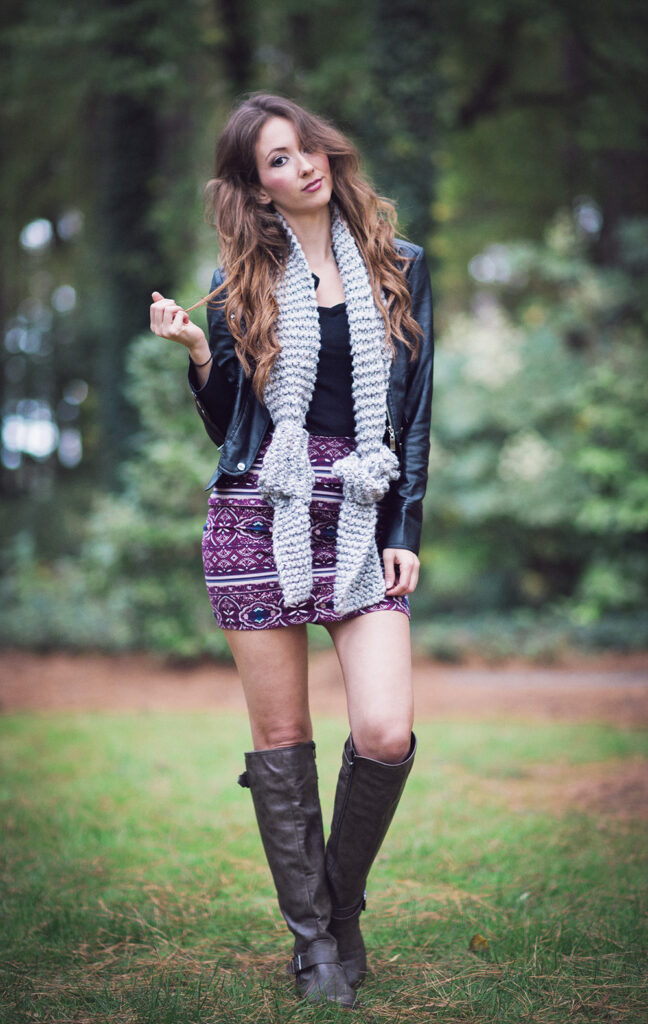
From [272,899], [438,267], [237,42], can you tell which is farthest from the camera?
[237,42]

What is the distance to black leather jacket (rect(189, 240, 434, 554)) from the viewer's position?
2.28 meters

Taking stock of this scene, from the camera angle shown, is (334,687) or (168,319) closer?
(168,319)

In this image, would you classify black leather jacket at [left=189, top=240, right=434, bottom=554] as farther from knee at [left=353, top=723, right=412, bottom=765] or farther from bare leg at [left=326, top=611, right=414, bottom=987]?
knee at [left=353, top=723, right=412, bottom=765]

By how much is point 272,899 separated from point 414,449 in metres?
1.59

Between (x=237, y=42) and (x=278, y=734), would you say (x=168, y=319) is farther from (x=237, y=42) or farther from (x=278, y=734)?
(x=237, y=42)

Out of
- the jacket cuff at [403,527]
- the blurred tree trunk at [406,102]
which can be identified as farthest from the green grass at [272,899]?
the blurred tree trunk at [406,102]

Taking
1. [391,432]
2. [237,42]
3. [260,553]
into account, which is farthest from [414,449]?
[237,42]

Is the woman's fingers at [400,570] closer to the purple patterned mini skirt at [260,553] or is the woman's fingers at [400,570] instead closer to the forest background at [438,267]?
the purple patterned mini skirt at [260,553]

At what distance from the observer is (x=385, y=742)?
2.14 m

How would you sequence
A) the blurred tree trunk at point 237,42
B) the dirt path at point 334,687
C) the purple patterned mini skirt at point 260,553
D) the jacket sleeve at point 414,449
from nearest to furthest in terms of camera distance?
the purple patterned mini skirt at point 260,553, the jacket sleeve at point 414,449, the dirt path at point 334,687, the blurred tree trunk at point 237,42

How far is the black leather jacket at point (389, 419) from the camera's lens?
7.48 feet

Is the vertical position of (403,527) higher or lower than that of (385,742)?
higher

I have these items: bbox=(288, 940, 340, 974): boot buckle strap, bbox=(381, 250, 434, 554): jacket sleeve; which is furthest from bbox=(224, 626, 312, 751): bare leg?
bbox=(288, 940, 340, 974): boot buckle strap

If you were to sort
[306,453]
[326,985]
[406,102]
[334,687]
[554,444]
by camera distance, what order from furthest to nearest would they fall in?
1. [554,444]
2. [406,102]
3. [334,687]
4. [306,453]
5. [326,985]
